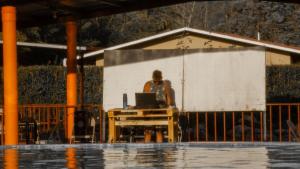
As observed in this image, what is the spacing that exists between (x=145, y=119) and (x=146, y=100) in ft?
2.07

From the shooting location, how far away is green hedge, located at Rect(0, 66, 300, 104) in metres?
28.8

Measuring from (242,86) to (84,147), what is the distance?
3.86 metres

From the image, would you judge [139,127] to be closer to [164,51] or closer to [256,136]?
[164,51]

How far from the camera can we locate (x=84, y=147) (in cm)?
1627

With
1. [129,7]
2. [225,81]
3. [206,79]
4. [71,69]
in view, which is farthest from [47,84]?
[225,81]

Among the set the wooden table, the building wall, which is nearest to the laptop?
the wooden table

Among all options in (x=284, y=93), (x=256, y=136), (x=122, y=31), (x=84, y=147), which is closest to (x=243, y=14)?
(x=122, y=31)

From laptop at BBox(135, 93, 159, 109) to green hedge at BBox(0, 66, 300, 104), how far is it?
1149cm

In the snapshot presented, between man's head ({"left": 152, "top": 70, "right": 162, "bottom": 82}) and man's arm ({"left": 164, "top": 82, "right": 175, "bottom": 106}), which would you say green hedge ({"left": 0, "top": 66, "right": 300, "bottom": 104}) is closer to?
man's arm ({"left": 164, "top": 82, "right": 175, "bottom": 106})

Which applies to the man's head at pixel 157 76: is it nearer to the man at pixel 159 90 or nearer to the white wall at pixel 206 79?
the man at pixel 159 90

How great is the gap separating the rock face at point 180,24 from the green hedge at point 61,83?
760cm

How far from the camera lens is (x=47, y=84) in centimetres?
2950

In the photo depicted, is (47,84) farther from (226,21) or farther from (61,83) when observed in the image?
(226,21)

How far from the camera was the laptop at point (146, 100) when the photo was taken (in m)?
17.2
